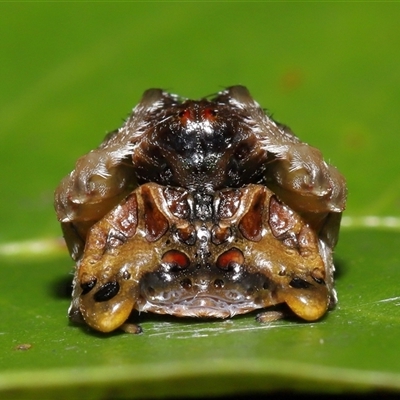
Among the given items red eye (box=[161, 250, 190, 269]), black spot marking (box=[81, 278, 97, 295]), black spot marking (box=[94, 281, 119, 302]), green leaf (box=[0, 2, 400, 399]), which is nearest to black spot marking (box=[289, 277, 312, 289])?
green leaf (box=[0, 2, 400, 399])

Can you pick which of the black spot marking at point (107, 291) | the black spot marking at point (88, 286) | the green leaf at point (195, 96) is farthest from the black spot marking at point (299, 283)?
the black spot marking at point (88, 286)

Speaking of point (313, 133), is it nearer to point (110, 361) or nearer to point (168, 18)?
point (168, 18)

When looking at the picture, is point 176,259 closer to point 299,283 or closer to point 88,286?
point 88,286

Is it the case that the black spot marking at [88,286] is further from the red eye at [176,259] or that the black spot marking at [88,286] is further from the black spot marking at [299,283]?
the black spot marking at [299,283]

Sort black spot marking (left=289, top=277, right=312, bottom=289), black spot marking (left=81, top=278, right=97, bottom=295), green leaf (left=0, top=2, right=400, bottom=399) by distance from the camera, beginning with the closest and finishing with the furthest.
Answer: green leaf (left=0, top=2, right=400, bottom=399) < black spot marking (left=289, top=277, right=312, bottom=289) < black spot marking (left=81, top=278, right=97, bottom=295)

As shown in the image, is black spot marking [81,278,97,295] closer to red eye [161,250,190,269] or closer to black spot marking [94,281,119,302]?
black spot marking [94,281,119,302]

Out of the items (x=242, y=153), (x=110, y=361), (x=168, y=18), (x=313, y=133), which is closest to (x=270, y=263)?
(x=242, y=153)

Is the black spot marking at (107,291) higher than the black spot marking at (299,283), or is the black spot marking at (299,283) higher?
the black spot marking at (107,291)
